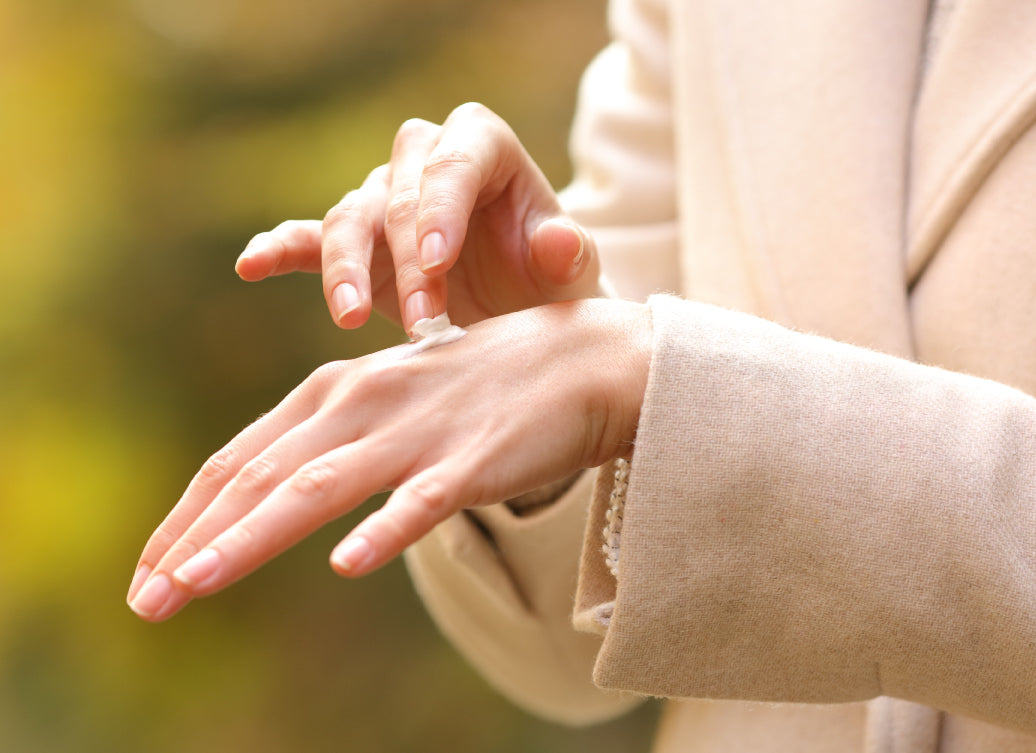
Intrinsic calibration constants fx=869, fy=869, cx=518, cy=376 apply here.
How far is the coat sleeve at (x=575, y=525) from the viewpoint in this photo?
0.75 meters

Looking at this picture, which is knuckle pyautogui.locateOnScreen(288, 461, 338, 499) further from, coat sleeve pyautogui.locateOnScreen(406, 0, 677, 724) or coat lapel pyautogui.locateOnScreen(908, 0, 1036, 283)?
coat lapel pyautogui.locateOnScreen(908, 0, 1036, 283)

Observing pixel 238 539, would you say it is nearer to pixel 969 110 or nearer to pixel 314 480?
pixel 314 480

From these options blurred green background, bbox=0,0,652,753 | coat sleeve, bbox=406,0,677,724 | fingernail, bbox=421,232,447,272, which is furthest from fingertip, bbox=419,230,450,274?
blurred green background, bbox=0,0,652,753

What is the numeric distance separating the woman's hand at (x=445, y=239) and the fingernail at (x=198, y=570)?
0.17 metres

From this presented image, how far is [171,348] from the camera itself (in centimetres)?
134

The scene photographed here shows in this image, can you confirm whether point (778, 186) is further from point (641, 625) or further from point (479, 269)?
point (641, 625)

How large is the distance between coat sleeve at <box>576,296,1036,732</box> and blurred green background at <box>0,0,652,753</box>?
1.01m

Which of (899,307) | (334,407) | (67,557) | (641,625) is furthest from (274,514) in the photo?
(67,557)

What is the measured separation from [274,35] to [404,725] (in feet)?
3.59

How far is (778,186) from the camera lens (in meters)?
0.73

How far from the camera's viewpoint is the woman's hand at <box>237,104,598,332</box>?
507 mm

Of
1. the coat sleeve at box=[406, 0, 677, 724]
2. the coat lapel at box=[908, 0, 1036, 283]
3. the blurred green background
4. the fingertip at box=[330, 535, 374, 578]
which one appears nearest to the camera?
the fingertip at box=[330, 535, 374, 578]

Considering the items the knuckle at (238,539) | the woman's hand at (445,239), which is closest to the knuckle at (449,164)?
the woman's hand at (445,239)

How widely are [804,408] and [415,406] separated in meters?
0.20
